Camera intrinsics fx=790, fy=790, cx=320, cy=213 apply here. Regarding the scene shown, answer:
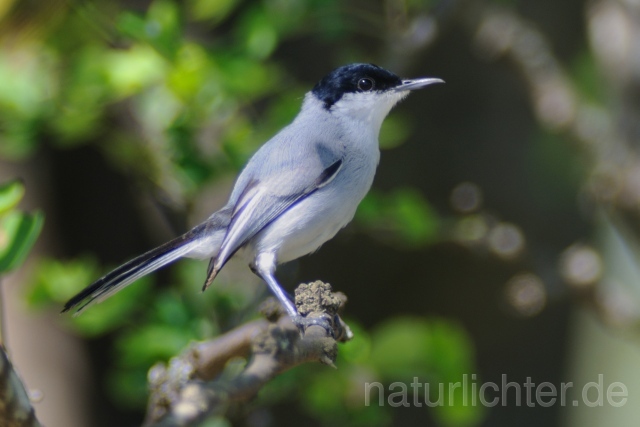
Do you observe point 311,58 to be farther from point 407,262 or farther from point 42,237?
point 42,237

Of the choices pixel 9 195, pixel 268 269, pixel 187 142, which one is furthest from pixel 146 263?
pixel 187 142

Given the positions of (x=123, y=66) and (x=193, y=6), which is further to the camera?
(x=193, y=6)

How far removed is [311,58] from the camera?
3256 mm

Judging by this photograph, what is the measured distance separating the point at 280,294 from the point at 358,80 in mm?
762

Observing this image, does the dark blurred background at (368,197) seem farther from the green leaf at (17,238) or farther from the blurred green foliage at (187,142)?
the green leaf at (17,238)

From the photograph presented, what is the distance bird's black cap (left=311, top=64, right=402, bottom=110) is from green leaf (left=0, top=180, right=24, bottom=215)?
101 centimetres

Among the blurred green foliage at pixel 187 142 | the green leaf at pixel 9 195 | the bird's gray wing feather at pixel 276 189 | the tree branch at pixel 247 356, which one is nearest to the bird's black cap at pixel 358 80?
the blurred green foliage at pixel 187 142

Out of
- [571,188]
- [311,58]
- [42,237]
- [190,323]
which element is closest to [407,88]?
[190,323]

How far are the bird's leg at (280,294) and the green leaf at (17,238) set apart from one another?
19.9 inches

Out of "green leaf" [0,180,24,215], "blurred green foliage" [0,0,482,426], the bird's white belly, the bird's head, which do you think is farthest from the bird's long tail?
the bird's head

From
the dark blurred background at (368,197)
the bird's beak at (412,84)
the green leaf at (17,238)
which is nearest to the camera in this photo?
the green leaf at (17,238)

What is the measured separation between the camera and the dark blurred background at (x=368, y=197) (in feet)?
7.50

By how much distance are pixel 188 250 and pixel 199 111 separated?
2.08 feet

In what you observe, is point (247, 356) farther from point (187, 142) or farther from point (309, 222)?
point (187, 142)
